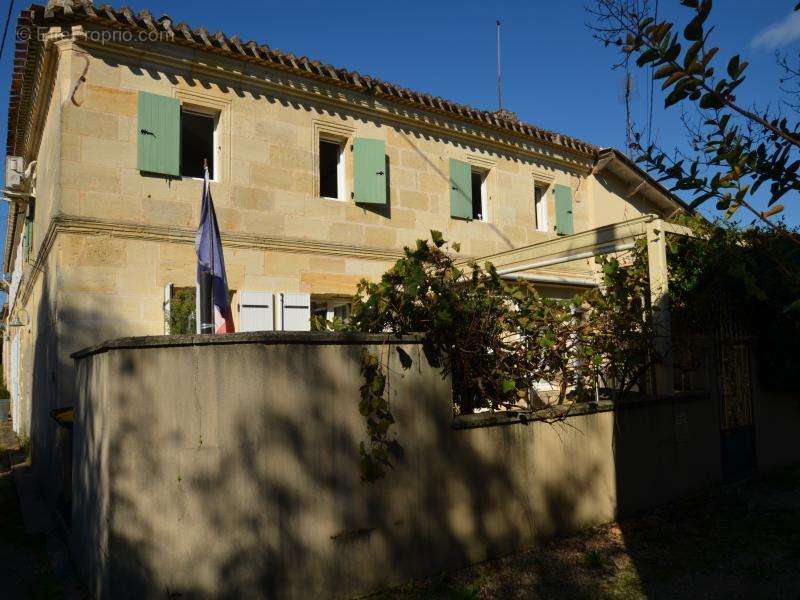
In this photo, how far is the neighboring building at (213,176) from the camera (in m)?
7.97

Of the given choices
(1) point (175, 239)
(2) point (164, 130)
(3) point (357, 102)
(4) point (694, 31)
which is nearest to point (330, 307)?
(1) point (175, 239)

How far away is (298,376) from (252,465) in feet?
2.13

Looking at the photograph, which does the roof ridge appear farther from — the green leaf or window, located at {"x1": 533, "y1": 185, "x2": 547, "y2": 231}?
the green leaf

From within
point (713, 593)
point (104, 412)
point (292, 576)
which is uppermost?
point (104, 412)

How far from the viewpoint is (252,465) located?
4082 millimetres

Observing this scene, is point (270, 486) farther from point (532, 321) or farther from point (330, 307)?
point (330, 307)

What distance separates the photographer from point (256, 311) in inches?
349

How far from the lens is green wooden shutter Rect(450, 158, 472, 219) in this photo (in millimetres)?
11656

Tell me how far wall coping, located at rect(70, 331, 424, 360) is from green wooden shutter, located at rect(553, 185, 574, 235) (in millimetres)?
9402

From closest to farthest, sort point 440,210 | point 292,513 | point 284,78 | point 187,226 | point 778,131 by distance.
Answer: point 778,131, point 292,513, point 187,226, point 284,78, point 440,210

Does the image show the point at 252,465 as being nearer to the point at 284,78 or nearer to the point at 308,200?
the point at 308,200

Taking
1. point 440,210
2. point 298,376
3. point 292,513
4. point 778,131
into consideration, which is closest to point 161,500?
point 292,513

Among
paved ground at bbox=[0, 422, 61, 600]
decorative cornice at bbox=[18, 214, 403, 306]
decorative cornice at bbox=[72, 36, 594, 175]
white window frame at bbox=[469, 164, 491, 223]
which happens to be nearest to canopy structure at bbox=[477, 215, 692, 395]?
decorative cornice at bbox=[18, 214, 403, 306]

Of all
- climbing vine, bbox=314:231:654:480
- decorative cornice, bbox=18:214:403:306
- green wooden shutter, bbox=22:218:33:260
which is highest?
green wooden shutter, bbox=22:218:33:260
